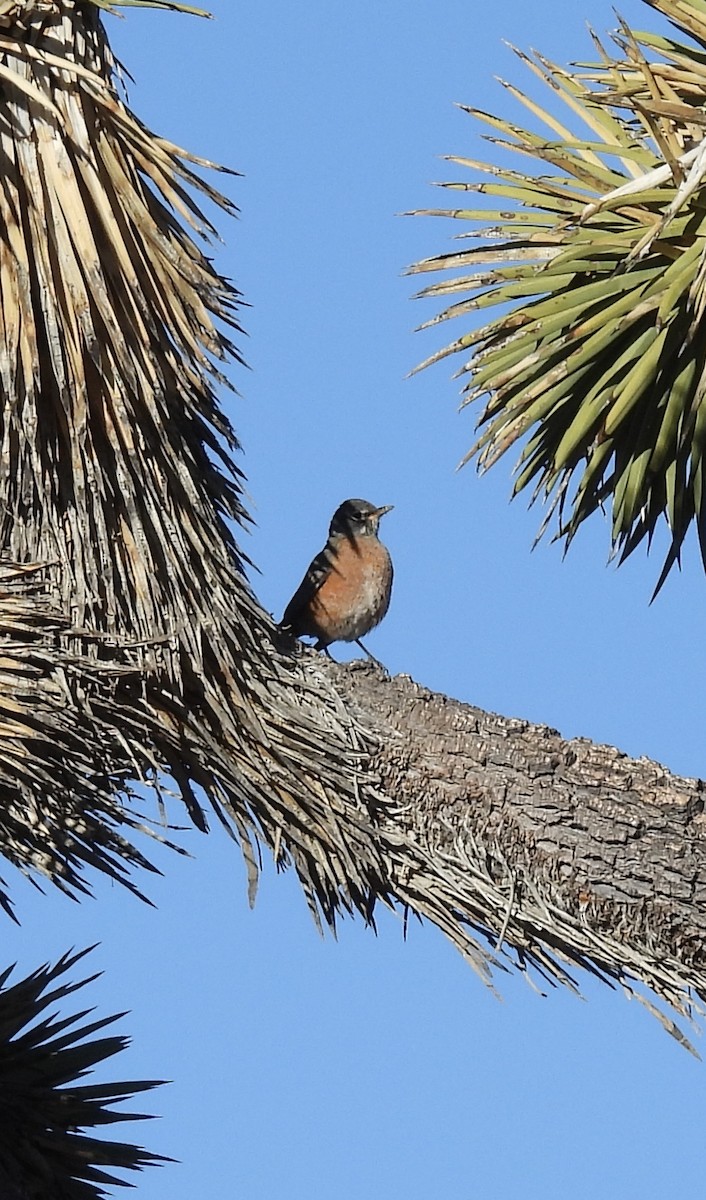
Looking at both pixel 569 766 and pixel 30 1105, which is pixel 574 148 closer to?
pixel 569 766

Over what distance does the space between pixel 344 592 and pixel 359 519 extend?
58 cm

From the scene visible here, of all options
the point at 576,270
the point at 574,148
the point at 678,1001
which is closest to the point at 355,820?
the point at 678,1001

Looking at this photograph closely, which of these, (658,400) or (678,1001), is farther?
(658,400)

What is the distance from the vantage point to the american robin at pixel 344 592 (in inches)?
303

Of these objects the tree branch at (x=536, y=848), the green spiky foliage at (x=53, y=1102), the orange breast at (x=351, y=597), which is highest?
the orange breast at (x=351, y=597)

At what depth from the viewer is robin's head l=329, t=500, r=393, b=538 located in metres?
8.09

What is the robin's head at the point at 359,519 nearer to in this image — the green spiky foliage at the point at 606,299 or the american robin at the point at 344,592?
the american robin at the point at 344,592

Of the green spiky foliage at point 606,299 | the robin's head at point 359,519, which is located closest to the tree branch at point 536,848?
the green spiky foliage at point 606,299

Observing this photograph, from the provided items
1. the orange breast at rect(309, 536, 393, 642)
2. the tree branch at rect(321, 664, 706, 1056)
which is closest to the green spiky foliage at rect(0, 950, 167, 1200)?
the tree branch at rect(321, 664, 706, 1056)

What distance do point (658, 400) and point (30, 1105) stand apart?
2911mm

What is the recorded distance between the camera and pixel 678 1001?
4.92 m

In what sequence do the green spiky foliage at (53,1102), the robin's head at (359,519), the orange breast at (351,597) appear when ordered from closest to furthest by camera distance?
the green spiky foliage at (53,1102), the orange breast at (351,597), the robin's head at (359,519)

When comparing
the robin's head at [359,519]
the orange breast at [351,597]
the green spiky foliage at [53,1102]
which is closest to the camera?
the green spiky foliage at [53,1102]

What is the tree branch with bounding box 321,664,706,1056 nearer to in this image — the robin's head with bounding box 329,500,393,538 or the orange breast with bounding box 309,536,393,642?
the orange breast with bounding box 309,536,393,642
